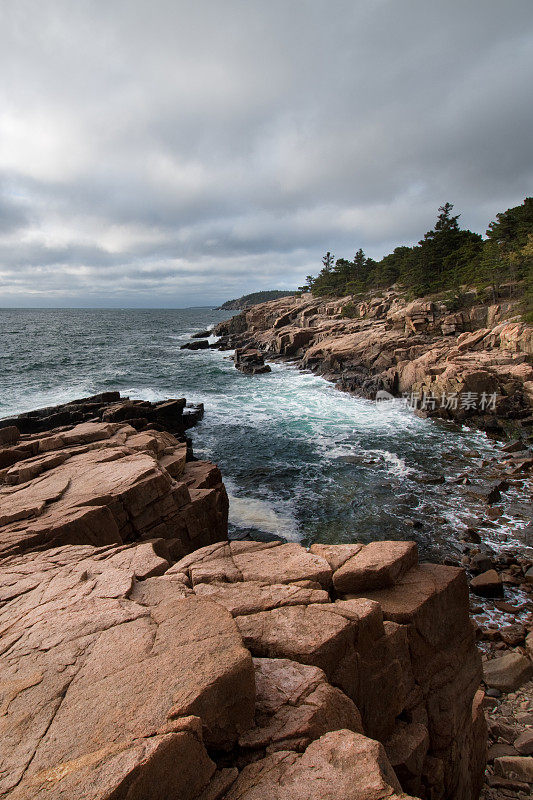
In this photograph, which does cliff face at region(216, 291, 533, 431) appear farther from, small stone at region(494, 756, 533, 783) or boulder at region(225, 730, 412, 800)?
boulder at region(225, 730, 412, 800)

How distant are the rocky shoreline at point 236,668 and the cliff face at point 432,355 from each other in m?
18.5

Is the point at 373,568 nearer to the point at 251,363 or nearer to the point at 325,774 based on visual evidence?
the point at 325,774

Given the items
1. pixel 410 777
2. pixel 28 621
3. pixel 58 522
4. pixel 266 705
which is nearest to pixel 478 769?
pixel 410 777

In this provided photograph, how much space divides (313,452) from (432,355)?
1686cm

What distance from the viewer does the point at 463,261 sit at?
5488cm

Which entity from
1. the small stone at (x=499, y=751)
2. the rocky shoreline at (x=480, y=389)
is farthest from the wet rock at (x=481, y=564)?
the small stone at (x=499, y=751)

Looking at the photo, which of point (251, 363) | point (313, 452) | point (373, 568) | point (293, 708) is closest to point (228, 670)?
point (293, 708)

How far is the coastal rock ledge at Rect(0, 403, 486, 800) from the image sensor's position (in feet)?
11.3

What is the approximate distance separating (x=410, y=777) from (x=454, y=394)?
24801 millimetres

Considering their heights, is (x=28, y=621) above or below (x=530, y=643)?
above

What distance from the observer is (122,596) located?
6.00 meters

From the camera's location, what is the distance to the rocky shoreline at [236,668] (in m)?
3.49

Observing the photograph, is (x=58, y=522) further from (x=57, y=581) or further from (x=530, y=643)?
(x=530, y=643)

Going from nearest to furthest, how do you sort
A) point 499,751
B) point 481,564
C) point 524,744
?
point 524,744, point 499,751, point 481,564
